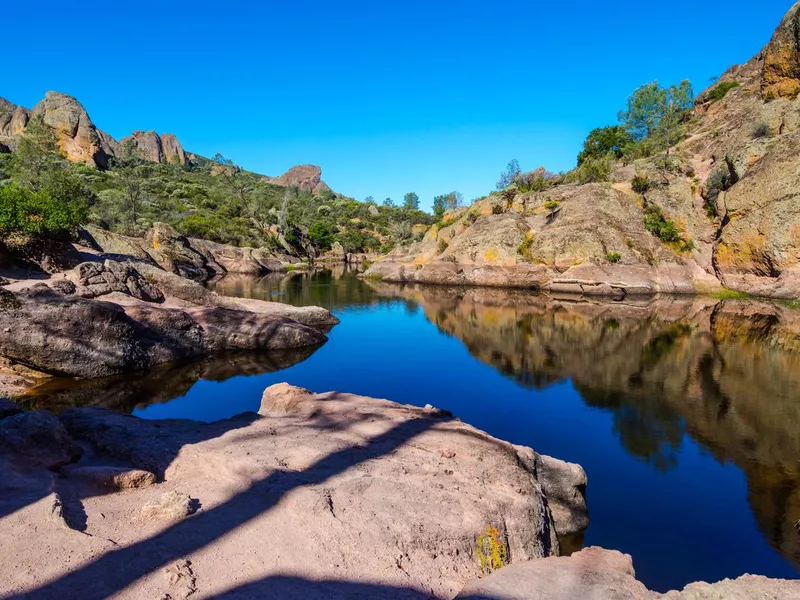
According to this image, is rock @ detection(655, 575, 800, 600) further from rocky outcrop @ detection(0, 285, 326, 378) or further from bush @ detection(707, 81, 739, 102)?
bush @ detection(707, 81, 739, 102)

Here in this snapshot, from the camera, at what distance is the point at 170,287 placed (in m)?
23.4

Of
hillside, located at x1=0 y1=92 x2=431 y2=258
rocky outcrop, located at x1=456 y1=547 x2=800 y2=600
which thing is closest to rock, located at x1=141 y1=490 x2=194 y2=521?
rocky outcrop, located at x1=456 y1=547 x2=800 y2=600

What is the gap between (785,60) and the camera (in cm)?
4509

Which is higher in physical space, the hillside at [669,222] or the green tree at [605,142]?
the green tree at [605,142]

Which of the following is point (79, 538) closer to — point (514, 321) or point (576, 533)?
point (576, 533)

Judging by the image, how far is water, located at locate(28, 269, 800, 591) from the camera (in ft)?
26.3

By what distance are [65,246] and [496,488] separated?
24159 millimetres

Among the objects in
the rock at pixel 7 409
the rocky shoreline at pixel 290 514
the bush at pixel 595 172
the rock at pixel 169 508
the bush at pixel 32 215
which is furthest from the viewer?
the bush at pixel 595 172

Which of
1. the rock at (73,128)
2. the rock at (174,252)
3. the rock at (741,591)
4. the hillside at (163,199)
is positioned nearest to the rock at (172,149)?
the hillside at (163,199)

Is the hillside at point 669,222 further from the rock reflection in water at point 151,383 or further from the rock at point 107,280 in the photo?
the rock at point 107,280

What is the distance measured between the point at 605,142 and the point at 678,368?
6593cm

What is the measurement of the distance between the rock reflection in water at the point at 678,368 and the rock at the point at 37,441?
Result: 38.0ft

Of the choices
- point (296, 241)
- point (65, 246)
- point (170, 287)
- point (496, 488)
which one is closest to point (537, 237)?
point (170, 287)

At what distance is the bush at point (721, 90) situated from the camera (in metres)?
69.2
